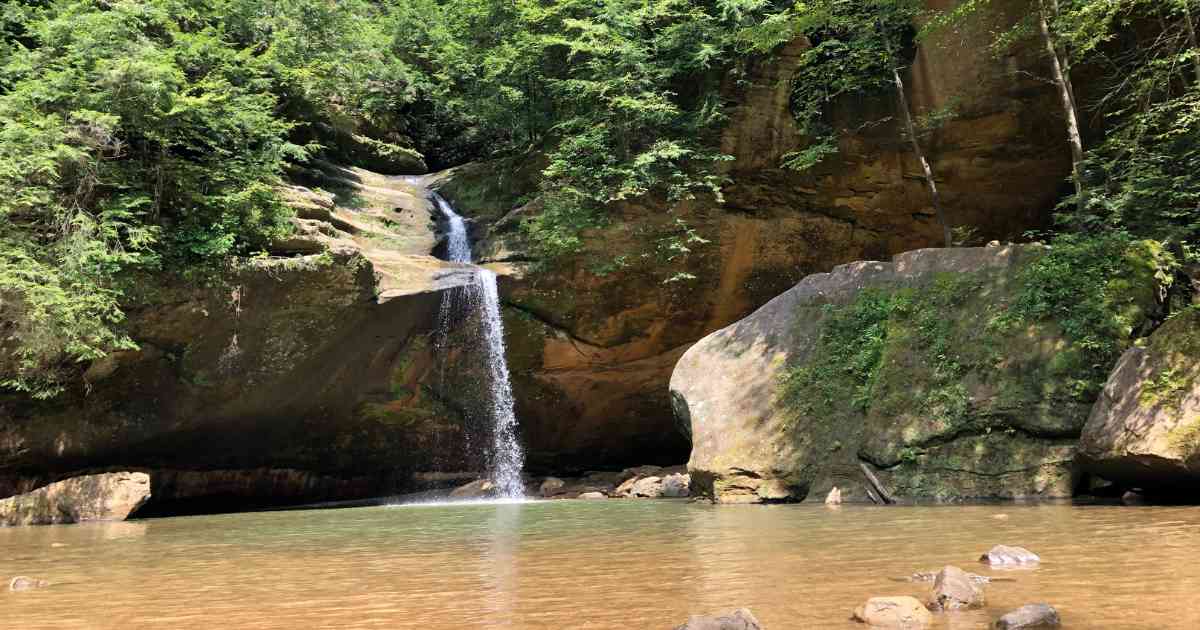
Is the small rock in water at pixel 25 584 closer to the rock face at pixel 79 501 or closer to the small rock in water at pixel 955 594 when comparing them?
the small rock in water at pixel 955 594

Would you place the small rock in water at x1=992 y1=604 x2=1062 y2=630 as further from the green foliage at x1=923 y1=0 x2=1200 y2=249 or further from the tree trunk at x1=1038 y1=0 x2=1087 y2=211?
the tree trunk at x1=1038 y1=0 x2=1087 y2=211

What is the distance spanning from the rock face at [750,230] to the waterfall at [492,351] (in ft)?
1.18

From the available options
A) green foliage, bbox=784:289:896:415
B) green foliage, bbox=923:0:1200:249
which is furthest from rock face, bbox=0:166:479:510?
green foliage, bbox=923:0:1200:249

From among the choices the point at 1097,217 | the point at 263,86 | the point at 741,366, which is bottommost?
the point at 741,366

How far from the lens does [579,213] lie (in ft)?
60.4

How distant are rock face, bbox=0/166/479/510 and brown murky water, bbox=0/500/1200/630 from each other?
5808mm

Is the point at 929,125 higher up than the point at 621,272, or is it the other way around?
the point at 929,125

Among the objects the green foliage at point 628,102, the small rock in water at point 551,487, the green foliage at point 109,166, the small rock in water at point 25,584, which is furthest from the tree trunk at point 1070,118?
the green foliage at point 109,166

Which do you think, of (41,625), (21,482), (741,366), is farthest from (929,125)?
(21,482)

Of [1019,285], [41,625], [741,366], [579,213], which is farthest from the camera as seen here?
[579,213]

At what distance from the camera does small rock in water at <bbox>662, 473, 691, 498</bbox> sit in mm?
16438

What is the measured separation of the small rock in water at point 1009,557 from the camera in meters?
5.38

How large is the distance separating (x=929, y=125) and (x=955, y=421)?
8.17m

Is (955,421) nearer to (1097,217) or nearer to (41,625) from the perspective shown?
(1097,217)
